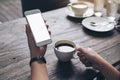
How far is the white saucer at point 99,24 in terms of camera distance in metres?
1.16

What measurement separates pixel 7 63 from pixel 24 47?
14cm

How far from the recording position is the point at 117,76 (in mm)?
839

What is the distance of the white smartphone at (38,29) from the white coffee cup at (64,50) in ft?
0.26

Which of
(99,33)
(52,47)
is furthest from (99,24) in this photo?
(52,47)

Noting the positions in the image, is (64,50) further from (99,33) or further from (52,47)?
(99,33)

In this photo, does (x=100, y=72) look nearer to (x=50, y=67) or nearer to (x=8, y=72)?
(x=50, y=67)

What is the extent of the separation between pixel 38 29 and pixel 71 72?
0.22 meters

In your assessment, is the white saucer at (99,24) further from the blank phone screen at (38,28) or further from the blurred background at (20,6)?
the blurred background at (20,6)

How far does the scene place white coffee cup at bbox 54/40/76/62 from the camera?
0.85m

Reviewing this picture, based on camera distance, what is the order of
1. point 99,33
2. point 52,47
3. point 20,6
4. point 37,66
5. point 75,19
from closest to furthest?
point 37,66, point 52,47, point 99,33, point 75,19, point 20,6

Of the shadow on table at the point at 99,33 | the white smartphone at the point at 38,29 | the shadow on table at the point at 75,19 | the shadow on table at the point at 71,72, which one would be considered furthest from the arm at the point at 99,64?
the shadow on table at the point at 75,19

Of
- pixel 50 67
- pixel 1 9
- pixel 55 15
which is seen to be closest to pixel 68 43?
pixel 50 67

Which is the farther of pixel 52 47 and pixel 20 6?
pixel 20 6

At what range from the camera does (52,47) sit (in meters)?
1.00
